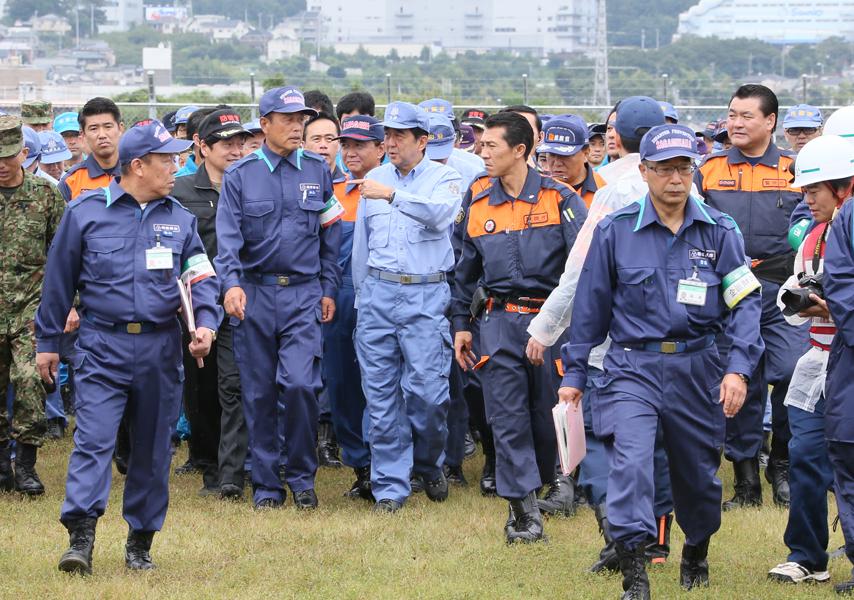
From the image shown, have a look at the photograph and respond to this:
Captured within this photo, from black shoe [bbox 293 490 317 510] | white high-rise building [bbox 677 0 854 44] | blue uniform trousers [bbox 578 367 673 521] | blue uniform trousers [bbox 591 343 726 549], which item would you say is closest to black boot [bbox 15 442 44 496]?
black shoe [bbox 293 490 317 510]

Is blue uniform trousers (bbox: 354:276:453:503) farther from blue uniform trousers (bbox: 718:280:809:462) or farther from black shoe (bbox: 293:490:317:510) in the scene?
blue uniform trousers (bbox: 718:280:809:462)

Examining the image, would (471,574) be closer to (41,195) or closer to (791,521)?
(791,521)

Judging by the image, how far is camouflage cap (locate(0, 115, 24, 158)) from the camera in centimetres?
735

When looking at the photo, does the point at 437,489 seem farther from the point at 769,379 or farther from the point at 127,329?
the point at 127,329

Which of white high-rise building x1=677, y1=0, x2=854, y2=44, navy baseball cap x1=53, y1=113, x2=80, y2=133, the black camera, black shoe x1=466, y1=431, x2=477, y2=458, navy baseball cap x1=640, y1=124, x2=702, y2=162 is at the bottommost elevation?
black shoe x1=466, y1=431, x2=477, y2=458

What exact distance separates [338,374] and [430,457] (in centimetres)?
114

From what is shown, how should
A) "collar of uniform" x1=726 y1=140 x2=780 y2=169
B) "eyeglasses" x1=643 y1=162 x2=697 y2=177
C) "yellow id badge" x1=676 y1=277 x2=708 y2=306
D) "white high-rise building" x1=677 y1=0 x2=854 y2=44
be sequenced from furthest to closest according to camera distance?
"white high-rise building" x1=677 y1=0 x2=854 y2=44 < "collar of uniform" x1=726 y1=140 x2=780 y2=169 < "eyeglasses" x1=643 y1=162 x2=697 y2=177 < "yellow id badge" x1=676 y1=277 x2=708 y2=306

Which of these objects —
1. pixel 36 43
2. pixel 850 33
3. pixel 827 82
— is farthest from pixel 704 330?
pixel 36 43

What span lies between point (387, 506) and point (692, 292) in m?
2.90

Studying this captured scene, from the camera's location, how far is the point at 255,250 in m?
7.21

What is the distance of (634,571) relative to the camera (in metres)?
5.05

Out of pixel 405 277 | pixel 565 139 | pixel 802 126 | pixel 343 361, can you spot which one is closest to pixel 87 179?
pixel 343 361

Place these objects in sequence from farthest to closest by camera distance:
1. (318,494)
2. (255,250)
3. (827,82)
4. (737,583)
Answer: (827,82) → (318,494) → (255,250) → (737,583)

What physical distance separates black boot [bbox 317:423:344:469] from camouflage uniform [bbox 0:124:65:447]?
226 centimetres
